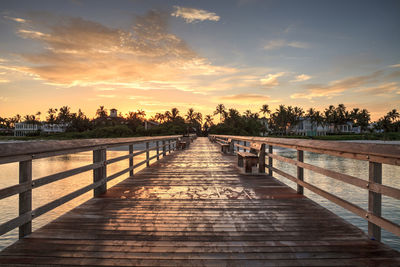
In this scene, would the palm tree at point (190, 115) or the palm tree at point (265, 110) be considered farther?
the palm tree at point (265, 110)

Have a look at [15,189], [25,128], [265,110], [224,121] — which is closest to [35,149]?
[15,189]

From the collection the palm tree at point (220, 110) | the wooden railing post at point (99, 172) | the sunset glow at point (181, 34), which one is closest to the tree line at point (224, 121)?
the palm tree at point (220, 110)

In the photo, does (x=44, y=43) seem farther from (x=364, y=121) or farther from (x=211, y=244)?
(x=364, y=121)

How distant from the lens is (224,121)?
8650 cm

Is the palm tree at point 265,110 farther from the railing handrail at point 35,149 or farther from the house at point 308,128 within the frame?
the railing handrail at point 35,149

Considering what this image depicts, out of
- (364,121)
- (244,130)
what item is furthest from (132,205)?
(364,121)

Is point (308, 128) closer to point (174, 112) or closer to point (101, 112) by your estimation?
point (174, 112)

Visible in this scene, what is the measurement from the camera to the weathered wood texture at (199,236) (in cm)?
225

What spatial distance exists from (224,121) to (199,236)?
8445cm

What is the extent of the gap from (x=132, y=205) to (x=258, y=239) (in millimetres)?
2340

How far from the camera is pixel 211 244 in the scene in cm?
257

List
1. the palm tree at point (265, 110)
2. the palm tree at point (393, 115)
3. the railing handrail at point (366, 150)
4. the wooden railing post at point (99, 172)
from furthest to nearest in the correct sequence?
the palm tree at point (265, 110), the palm tree at point (393, 115), the wooden railing post at point (99, 172), the railing handrail at point (366, 150)

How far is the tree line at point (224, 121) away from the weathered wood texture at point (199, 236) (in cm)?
6156

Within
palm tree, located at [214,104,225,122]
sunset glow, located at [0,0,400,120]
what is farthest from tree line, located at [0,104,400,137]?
sunset glow, located at [0,0,400,120]
